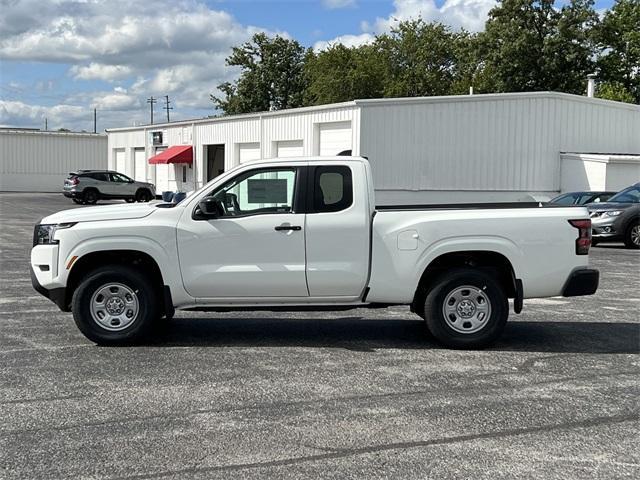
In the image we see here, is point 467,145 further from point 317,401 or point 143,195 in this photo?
point 317,401

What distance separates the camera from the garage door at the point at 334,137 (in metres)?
28.2

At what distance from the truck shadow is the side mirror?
134 centimetres

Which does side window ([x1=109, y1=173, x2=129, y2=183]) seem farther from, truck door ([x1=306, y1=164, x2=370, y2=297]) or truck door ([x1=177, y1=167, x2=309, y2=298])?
truck door ([x1=306, y1=164, x2=370, y2=297])

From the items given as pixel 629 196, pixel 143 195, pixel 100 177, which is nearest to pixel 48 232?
pixel 629 196

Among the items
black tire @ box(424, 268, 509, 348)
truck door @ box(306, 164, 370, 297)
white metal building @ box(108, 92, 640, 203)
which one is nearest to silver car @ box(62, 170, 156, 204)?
white metal building @ box(108, 92, 640, 203)

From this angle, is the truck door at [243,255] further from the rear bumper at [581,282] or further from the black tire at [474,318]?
the rear bumper at [581,282]

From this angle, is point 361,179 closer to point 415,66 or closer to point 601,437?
point 601,437

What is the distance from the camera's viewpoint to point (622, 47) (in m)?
54.6

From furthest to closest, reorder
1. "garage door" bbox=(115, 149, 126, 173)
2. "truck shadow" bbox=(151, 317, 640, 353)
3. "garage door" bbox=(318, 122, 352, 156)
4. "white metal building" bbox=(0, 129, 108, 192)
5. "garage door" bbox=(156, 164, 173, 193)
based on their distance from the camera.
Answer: "white metal building" bbox=(0, 129, 108, 192) → "garage door" bbox=(115, 149, 126, 173) → "garage door" bbox=(156, 164, 173, 193) → "garage door" bbox=(318, 122, 352, 156) → "truck shadow" bbox=(151, 317, 640, 353)

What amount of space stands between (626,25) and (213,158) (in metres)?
33.2

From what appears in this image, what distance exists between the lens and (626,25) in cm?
5469

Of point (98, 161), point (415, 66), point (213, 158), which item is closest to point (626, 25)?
point (415, 66)

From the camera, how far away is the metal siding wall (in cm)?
2722

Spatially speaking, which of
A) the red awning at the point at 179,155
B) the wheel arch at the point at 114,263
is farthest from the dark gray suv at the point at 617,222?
the red awning at the point at 179,155
